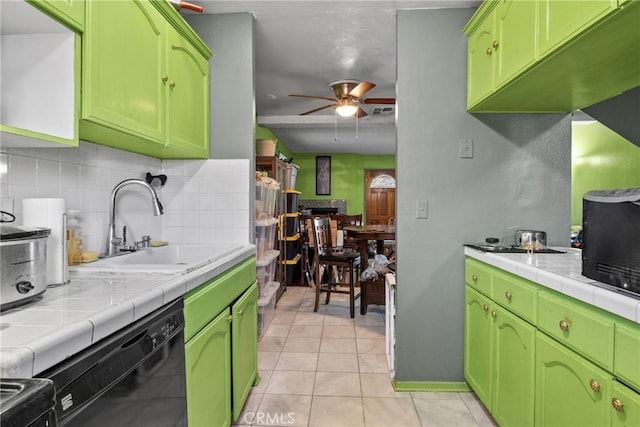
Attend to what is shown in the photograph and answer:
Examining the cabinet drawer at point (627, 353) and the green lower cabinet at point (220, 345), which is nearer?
the cabinet drawer at point (627, 353)

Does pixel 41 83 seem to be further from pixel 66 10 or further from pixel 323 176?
pixel 323 176

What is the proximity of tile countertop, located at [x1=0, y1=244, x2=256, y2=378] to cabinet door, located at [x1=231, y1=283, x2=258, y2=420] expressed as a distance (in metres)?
0.51

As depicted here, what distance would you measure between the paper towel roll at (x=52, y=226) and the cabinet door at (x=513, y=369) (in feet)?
5.56

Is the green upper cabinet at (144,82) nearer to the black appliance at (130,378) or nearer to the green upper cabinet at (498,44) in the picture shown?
the black appliance at (130,378)

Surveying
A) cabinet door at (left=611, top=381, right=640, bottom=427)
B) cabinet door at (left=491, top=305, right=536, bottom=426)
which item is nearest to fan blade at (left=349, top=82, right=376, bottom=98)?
cabinet door at (left=491, top=305, right=536, bottom=426)

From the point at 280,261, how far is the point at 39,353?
3.76 m

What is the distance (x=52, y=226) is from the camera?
1.16m

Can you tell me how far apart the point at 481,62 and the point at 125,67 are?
69.7 inches

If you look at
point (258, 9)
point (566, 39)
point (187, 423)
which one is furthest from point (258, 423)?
point (258, 9)

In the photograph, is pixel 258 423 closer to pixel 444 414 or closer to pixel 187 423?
pixel 187 423

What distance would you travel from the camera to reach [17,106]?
1158 mm

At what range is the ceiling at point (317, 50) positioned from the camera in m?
2.18

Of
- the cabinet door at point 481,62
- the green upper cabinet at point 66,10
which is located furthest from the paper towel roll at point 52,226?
the cabinet door at point 481,62

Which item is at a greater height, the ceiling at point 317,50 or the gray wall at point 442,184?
the ceiling at point 317,50
